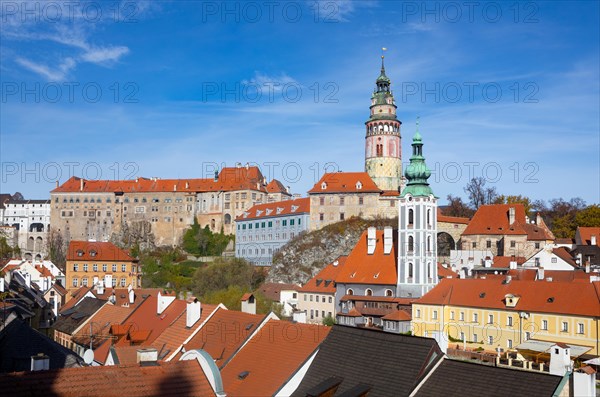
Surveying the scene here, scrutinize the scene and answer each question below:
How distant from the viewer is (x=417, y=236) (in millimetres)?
47438

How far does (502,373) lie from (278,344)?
761 centimetres

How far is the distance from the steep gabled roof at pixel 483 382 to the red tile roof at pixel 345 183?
57.6m

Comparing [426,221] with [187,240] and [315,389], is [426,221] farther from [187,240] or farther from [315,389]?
[187,240]

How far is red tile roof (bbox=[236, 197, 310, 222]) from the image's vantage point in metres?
74.3

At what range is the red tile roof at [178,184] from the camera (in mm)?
91250

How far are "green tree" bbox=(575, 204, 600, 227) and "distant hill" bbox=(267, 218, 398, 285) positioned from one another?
62.1 feet

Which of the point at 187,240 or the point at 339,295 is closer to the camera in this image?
the point at 339,295

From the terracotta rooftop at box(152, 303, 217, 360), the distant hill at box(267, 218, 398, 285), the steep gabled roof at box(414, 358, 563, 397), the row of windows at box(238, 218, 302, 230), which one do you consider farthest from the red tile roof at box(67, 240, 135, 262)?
the steep gabled roof at box(414, 358, 563, 397)

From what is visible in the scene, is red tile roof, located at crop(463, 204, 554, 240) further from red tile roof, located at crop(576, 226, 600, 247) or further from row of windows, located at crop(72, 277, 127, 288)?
row of windows, located at crop(72, 277, 127, 288)

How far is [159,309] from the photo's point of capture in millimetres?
29141

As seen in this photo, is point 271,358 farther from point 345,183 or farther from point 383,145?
point 383,145

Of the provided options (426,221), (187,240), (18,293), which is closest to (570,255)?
(426,221)

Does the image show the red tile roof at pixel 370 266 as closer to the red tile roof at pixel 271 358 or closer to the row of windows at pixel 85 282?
the row of windows at pixel 85 282

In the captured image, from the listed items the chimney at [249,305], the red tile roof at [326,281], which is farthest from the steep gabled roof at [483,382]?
the red tile roof at [326,281]
